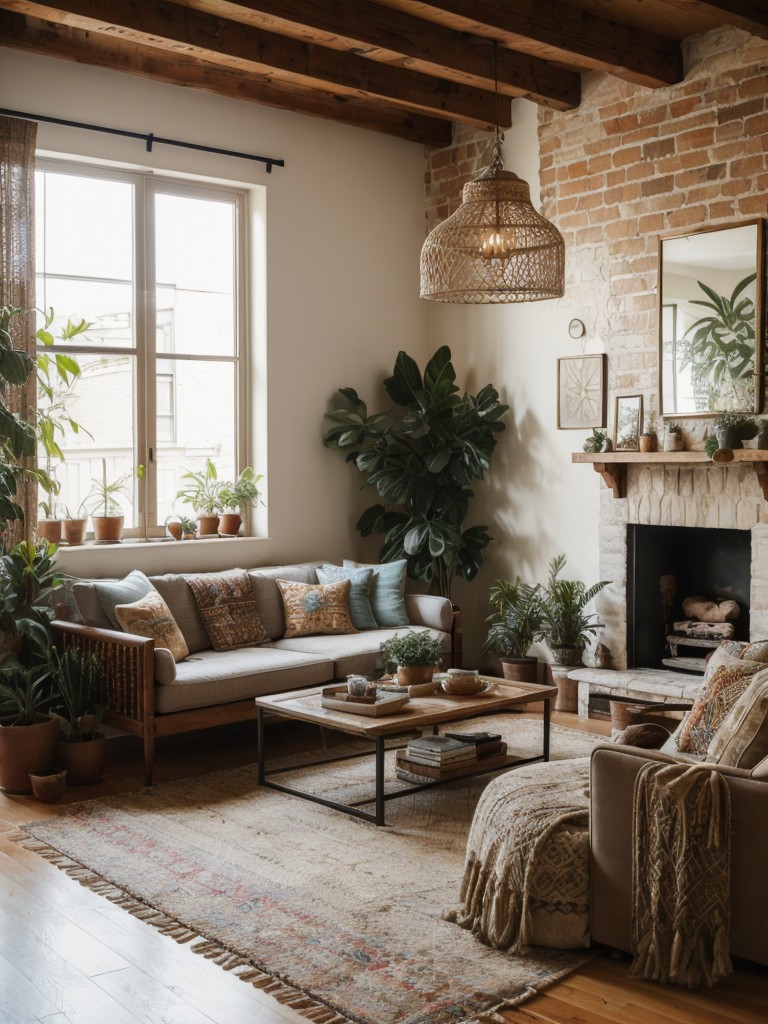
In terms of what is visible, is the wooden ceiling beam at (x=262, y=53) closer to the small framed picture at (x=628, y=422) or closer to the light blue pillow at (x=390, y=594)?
the small framed picture at (x=628, y=422)

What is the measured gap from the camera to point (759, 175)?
218 inches

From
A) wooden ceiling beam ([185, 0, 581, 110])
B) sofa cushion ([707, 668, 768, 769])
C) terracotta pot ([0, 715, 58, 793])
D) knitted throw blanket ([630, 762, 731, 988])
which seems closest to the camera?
knitted throw blanket ([630, 762, 731, 988])

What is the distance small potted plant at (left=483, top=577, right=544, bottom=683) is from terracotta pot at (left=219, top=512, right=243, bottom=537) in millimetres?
1565

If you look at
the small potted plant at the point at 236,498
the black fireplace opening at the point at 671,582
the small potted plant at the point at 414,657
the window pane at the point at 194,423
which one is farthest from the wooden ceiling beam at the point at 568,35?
the small potted plant at the point at 414,657

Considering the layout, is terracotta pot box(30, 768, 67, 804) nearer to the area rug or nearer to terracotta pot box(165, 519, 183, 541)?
the area rug

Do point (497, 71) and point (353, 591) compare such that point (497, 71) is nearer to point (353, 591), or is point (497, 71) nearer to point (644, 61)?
point (644, 61)

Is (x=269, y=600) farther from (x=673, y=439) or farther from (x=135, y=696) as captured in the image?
(x=673, y=439)

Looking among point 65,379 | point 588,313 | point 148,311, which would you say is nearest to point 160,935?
point 65,379

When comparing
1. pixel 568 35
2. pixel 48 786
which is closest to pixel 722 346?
pixel 568 35

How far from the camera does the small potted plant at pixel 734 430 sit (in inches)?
218

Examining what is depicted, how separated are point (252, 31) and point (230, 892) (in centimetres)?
424

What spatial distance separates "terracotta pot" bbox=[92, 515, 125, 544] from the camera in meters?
5.91

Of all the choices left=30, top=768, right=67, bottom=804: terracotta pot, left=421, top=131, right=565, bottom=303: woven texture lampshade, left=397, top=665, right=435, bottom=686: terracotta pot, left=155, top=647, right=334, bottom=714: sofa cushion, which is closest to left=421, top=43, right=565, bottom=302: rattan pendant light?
left=421, top=131, right=565, bottom=303: woven texture lampshade

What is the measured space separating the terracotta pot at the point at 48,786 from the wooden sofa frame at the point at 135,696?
0.36 metres
